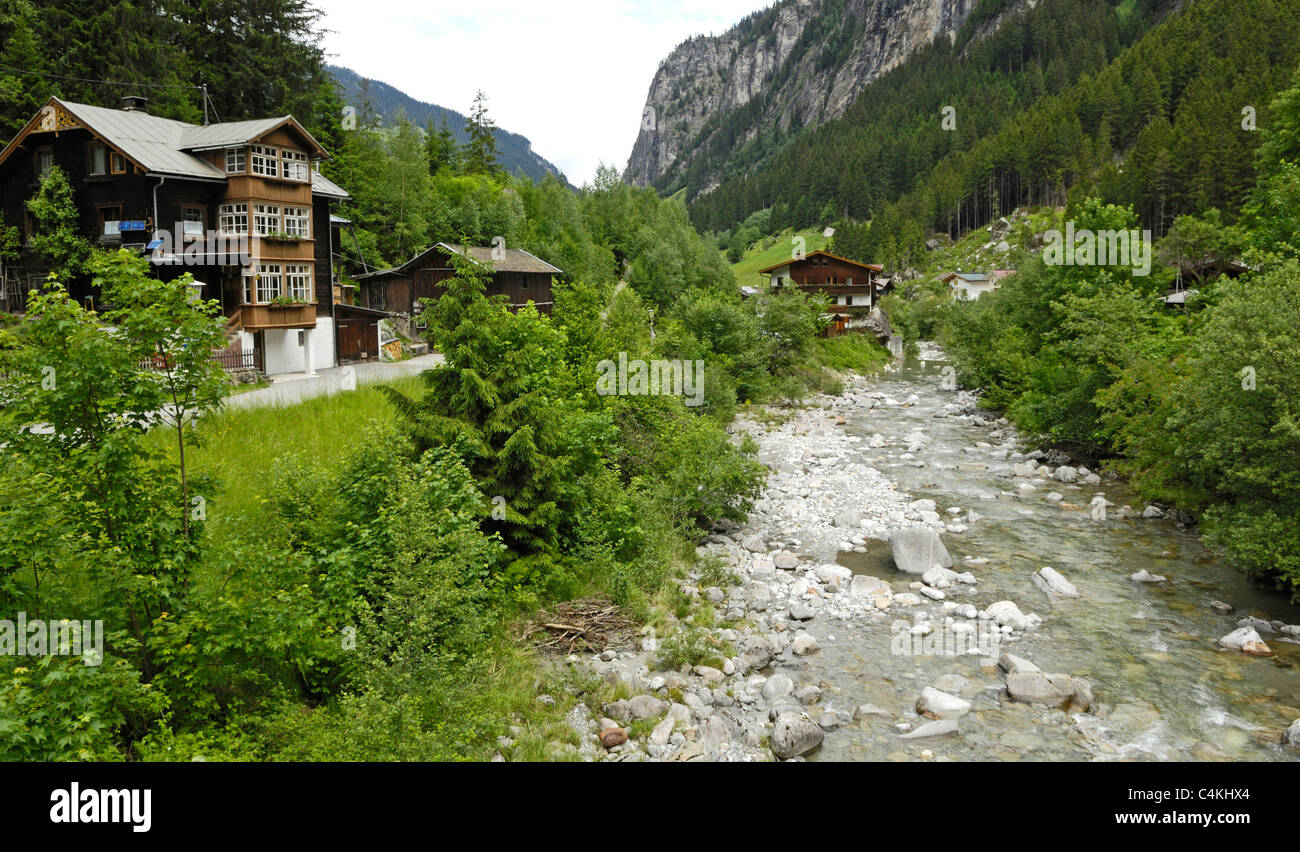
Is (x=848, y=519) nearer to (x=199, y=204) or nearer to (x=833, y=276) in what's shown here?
(x=199, y=204)

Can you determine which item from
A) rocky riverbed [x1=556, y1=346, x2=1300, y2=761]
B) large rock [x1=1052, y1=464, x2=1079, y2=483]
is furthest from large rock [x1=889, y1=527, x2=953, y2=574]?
large rock [x1=1052, y1=464, x2=1079, y2=483]

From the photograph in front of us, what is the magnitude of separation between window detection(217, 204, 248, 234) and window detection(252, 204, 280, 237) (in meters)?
0.41

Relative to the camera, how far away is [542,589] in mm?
16859

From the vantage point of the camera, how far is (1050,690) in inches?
579

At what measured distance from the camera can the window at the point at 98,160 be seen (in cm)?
3331

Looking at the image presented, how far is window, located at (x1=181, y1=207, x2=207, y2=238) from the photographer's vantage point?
108 ft

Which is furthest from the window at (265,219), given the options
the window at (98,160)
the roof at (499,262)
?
the roof at (499,262)

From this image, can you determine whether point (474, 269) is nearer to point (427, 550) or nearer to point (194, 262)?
point (427, 550)

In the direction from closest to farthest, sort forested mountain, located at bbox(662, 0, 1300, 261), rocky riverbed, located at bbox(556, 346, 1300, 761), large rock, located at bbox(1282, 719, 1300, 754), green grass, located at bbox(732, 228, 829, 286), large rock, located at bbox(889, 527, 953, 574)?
large rock, located at bbox(1282, 719, 1300, 754)
rocky riverbed, located at bbox(556, 346, 1300, 761)
large rock, located at bbox(889, 527, 953, 574)
forested mountain, located at bbox(662, 0, 1300, 261)
green grass, located at bbox(732, 228, 829, 286)

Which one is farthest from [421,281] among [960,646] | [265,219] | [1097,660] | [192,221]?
[1097,660]

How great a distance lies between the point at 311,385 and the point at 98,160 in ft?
55.8

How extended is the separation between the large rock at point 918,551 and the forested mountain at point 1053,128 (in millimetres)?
76186

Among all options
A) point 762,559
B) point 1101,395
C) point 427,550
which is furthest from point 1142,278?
point 427,550

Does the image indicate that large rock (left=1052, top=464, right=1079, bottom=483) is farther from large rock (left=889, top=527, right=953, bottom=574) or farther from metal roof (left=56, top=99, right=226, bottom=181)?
metal roof (left=56, top=99, right=226, bottom=181)
